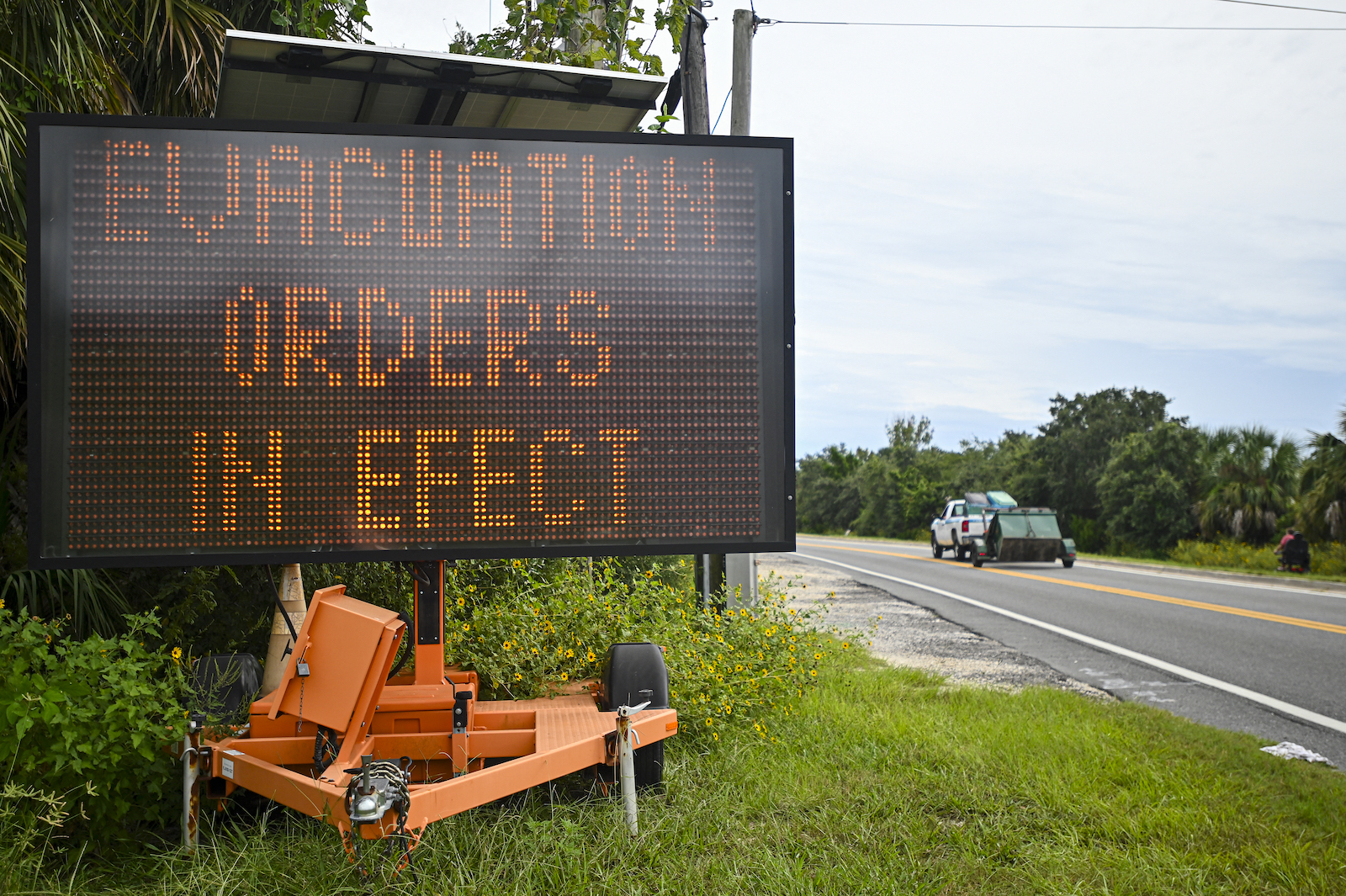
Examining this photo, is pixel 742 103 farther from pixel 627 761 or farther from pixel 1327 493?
pixel 1327 493

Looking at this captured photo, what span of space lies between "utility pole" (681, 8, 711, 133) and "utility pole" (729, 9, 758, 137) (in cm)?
55

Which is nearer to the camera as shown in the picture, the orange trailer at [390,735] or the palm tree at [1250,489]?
the orange trailer at [390,735]

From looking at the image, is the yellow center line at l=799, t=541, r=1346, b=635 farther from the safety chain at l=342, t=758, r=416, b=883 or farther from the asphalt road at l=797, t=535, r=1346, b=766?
the safety chain at l=342, t=758, r=416, b=883

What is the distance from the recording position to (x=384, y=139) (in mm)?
3412

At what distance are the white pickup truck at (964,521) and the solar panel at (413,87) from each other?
70.3 ft

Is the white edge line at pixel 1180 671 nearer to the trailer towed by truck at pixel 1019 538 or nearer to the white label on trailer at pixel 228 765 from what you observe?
the white label on trailer at pixel 228 765

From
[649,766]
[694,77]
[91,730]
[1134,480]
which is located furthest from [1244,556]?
[91,730]

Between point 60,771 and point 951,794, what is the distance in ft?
11.9

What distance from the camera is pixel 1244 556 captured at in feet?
88.3

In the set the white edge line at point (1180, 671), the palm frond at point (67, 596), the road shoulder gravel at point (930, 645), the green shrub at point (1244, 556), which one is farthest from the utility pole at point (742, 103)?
the green shrub at point (1244, 556)

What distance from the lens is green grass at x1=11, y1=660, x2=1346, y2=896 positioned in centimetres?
329

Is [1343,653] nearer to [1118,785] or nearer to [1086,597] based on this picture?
[1086,597]

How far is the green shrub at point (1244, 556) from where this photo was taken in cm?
2153

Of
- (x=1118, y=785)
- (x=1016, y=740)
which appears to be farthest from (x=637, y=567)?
(x=1118, y=785)
